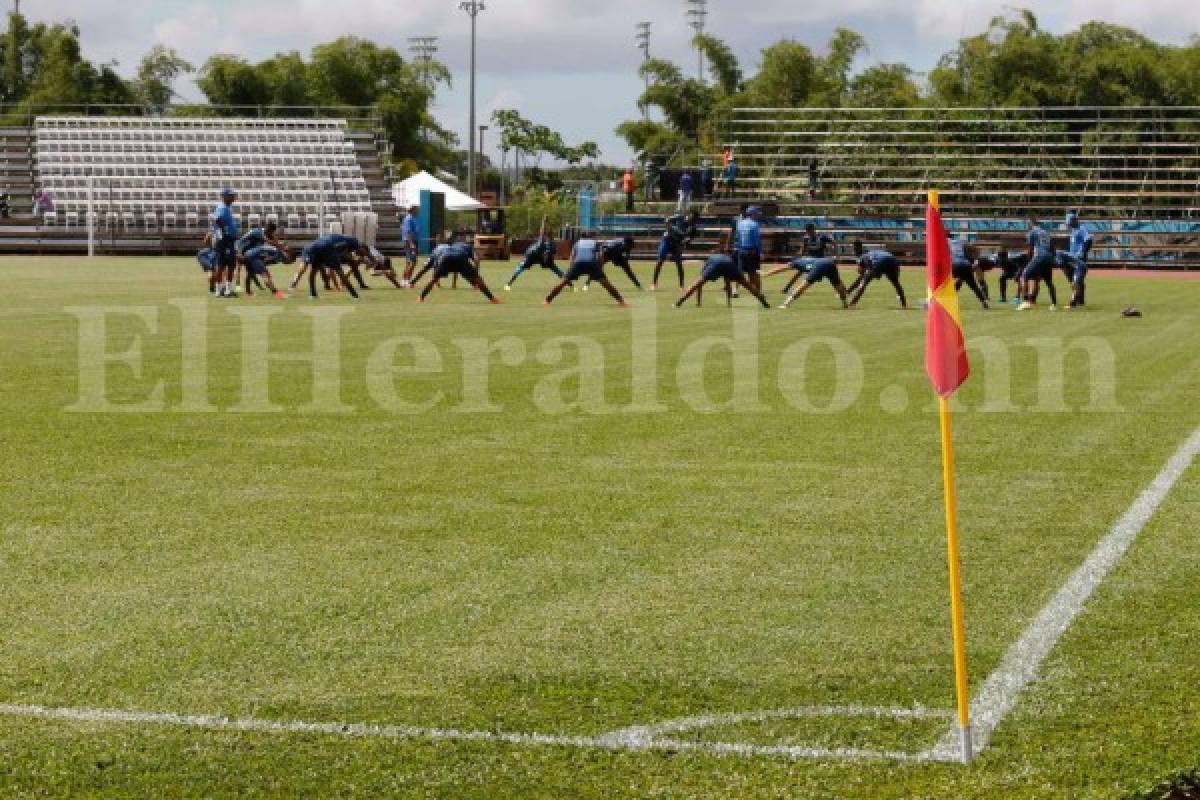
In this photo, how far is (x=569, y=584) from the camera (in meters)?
7.18

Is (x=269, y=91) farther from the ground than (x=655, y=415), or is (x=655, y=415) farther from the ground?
(x=269, y=91)

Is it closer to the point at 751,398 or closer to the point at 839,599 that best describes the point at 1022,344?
the point at 751,398

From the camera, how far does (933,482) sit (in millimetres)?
10125

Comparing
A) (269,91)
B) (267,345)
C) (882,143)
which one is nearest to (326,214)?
(882,143)

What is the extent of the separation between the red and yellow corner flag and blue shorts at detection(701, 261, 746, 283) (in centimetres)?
2180

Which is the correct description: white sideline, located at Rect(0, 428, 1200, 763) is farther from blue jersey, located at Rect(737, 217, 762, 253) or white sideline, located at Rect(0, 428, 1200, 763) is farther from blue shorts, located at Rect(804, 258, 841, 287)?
blue jersey, located at Rect(737, 217, 762, 253)

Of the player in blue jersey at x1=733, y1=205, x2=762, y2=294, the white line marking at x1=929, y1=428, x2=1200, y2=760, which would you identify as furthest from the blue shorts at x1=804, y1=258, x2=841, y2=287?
the white line marking at x1=929, y1=428, x2=1200, y2=760

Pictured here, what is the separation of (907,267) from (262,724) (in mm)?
48456

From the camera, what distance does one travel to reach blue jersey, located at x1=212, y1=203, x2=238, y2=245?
28.9 m

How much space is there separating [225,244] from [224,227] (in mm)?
285

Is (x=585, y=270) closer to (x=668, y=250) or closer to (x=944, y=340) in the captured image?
(x=668, y=250)

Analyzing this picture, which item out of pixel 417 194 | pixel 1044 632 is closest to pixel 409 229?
pixel 417 194

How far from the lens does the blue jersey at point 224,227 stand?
94.8 ft

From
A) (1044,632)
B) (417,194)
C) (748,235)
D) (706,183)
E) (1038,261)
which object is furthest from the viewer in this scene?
(417,194)
